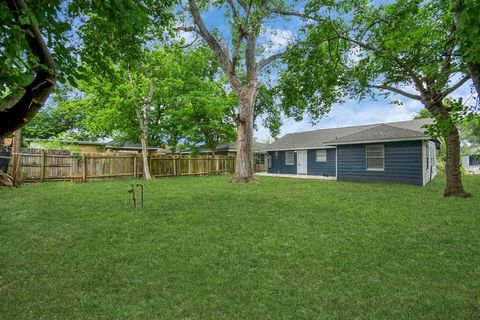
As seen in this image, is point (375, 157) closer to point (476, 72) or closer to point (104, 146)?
point (476, 72)

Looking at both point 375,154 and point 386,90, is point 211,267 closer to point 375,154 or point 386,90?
point 386,90

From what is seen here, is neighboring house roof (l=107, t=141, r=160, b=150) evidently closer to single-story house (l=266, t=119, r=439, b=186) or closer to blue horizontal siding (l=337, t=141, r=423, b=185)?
single-story house (l=266, t=119, r=439, b=186)

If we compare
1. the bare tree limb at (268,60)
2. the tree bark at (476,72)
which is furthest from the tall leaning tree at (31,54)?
the bare tree limb at (268,60)

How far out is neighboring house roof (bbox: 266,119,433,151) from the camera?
43.2 feet

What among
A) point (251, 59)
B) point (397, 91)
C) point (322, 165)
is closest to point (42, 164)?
point (251, 59)

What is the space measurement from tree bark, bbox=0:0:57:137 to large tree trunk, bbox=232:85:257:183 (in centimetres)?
1130

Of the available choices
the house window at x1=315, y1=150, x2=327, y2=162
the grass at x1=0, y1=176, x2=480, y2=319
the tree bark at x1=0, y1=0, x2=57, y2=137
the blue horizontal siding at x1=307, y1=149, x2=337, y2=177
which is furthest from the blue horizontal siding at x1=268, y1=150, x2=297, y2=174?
the tree bark at x1=0, y1=0, x2=57, y2=137

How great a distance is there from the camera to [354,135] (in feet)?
49.4

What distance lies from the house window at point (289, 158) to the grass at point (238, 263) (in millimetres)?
15786

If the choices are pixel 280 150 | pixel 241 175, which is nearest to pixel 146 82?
pixel 241 175

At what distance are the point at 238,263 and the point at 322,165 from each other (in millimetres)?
17412

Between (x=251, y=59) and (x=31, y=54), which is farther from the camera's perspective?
(x=251, y=59)

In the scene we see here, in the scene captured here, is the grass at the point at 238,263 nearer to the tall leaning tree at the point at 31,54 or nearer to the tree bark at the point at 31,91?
the tree bark at the point at 31,91

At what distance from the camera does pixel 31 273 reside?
123 inches
